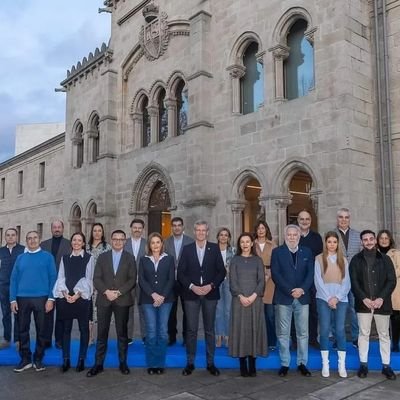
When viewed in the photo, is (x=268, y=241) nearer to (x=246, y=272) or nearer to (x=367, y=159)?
(x=246, y=272)

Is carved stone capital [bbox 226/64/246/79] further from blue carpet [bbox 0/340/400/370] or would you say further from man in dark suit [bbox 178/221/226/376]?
blue carpet [bbox 0/340/400/370]

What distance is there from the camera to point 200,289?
5.96 m

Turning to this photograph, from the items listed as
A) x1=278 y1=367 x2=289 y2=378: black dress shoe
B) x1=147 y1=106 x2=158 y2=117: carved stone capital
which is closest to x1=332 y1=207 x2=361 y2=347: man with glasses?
x1=278 y1=367 x2=289 y2=378: black dress shoe

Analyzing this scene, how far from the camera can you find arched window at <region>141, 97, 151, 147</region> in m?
17.2

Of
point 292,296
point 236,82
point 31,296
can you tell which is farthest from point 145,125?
point 292,296

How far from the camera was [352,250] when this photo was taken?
702 centimetres

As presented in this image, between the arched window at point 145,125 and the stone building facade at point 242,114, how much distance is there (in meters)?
0.04

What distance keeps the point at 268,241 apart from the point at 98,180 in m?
12.4

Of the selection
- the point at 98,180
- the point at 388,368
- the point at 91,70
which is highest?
the point at 91,70

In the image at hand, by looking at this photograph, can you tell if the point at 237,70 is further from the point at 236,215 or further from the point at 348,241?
the point at 348,241

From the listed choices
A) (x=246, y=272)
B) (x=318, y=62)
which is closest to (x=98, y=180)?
(x=318, y=62)

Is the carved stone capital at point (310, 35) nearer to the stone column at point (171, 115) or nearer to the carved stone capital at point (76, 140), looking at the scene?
the stone column at point (171, 115)

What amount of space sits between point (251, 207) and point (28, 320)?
9.13 meters

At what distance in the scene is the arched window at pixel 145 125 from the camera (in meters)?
17.2
